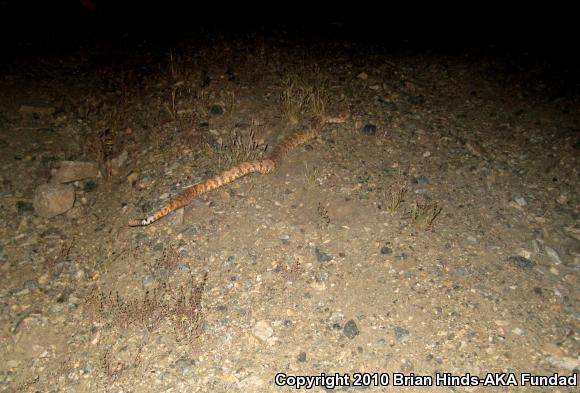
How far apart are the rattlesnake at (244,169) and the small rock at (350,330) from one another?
2.42 metres

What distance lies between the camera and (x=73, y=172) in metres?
6.36

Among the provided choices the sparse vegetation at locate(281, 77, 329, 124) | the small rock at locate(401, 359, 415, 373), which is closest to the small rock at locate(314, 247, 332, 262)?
the small rock at locate(401, 359, 415, 373)

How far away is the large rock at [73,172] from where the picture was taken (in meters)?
6.34

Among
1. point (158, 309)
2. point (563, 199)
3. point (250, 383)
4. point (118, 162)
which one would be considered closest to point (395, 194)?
point (563, 199)

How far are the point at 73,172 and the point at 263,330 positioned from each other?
3.56m

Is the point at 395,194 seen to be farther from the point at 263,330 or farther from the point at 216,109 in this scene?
the point at 216,109

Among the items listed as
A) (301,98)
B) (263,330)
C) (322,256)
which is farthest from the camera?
(301,98)

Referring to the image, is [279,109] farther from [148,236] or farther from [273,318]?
[273,318]

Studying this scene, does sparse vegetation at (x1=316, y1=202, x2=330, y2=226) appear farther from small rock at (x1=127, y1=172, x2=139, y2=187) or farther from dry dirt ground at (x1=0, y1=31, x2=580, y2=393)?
small rock at (x1=127, y1=172, x2=139, y2=187)

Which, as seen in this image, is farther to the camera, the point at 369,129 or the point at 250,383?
the point at 369,129

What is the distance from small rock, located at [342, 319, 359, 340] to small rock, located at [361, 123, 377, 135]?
327cm

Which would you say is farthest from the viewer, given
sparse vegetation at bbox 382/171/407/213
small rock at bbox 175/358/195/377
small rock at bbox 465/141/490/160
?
small rock at bbox 465/141/490/160

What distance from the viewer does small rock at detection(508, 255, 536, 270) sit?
493 centimetres

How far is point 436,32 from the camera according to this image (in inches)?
380
